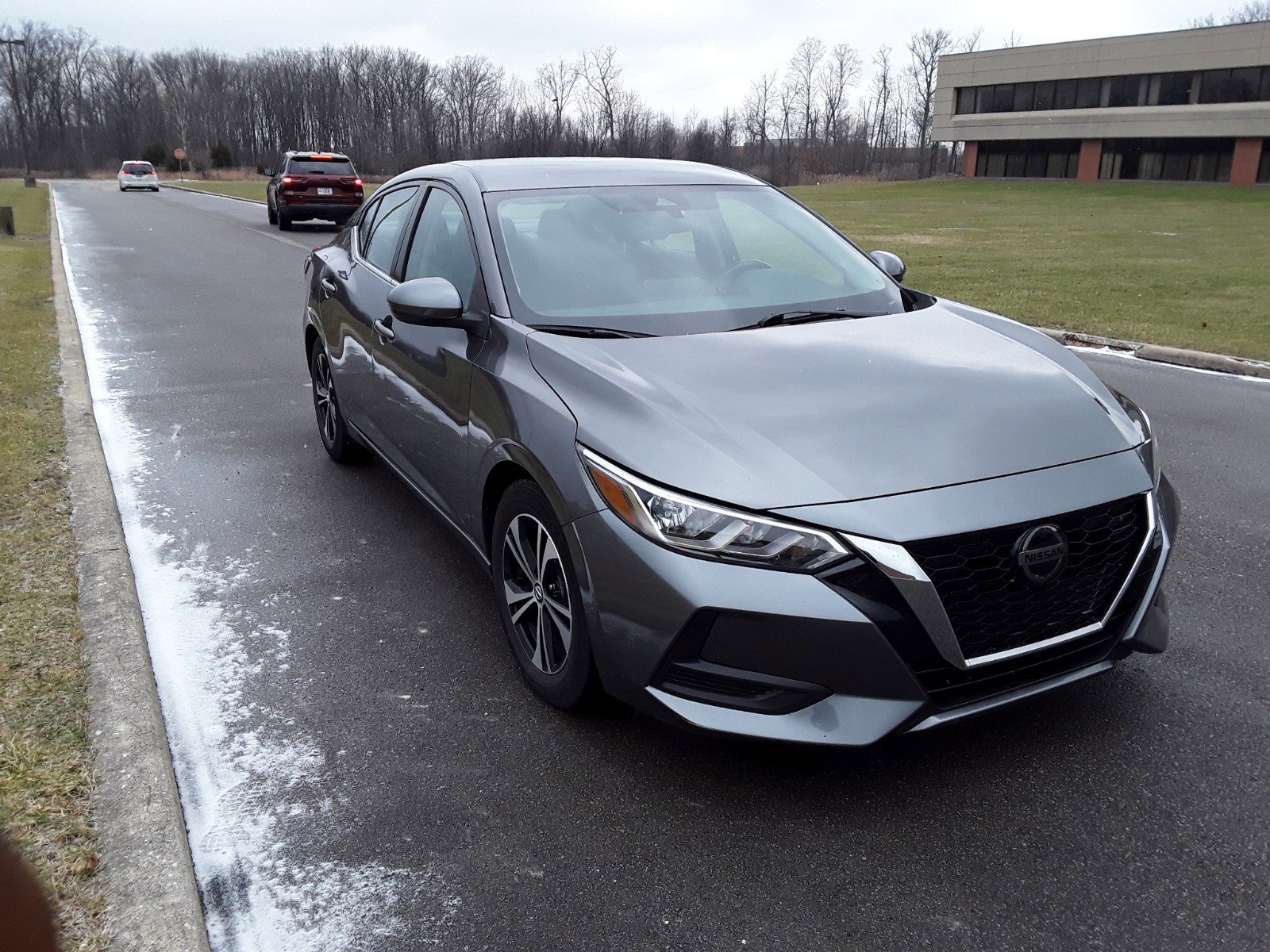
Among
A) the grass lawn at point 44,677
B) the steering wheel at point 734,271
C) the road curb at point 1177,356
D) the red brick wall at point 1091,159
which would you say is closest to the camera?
the grass lawn at point 44,677

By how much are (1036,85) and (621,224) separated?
70.5m

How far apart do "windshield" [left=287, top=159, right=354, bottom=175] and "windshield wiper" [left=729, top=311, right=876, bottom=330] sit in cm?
2418

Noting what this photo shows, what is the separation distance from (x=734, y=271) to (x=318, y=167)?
2420cm

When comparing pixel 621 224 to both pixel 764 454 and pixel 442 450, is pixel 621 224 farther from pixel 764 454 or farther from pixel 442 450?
pixel 764 454

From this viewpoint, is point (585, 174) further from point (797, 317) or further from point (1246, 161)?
point (1246, 161)

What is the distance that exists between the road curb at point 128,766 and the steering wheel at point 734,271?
244 centimetres

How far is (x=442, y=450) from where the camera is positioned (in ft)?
13.4

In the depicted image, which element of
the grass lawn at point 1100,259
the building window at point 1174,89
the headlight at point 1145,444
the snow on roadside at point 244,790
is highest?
the building window at point 1174,89

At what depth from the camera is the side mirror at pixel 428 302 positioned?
3.77m

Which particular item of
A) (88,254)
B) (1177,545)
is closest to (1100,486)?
(1177,545)

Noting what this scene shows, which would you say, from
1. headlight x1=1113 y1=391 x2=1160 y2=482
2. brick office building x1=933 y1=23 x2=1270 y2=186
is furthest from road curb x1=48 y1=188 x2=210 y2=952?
brick office building x1=933 y1=23 x2=1270 y2=186

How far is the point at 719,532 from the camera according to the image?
271 centimetres

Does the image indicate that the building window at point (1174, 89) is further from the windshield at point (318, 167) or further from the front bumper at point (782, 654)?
the front bumper at point (782, 654)

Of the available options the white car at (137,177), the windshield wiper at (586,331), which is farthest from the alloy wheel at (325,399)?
the white car at (137,177)
